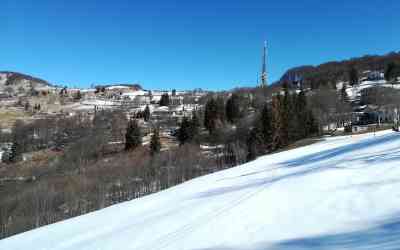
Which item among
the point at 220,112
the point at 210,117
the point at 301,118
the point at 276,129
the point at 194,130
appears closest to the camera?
the point at 276,129

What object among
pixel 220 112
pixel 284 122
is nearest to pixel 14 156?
pixel 220 112

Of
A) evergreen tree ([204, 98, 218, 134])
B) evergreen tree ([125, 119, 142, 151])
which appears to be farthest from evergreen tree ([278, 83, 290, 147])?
evergreen tree ([204, 98, 218, 134])

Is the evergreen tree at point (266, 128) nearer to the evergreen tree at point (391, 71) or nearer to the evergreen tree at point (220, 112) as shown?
the evergreen tree at point (220, 112)

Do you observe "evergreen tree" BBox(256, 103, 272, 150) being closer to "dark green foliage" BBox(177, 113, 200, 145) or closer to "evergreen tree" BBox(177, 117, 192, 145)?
"dark green foliage" BBox(177, 113, 200, 145)

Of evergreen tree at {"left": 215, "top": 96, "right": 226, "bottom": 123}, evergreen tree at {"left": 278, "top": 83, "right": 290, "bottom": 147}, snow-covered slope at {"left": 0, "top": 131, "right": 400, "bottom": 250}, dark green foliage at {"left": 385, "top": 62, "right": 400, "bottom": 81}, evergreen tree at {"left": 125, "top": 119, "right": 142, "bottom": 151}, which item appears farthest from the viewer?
dark green foliage at {"left": 385, "top": 62, "right": 400, "bottom": 81}

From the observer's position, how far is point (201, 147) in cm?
11056

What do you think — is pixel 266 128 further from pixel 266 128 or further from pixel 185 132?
pixel 185 132

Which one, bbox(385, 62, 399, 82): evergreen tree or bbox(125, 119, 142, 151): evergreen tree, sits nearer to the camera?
bbox(125, 119, 142, 151): evergreen tree

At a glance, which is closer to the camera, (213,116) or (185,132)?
(185,132)

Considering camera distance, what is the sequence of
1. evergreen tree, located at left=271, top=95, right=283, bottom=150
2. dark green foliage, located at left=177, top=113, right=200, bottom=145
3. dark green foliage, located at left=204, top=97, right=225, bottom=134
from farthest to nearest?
dark green foliage, located at left=204, top=97, right=225, bottom=134, dark green foliage, located at left=177, top=113, right=200, bottom=145, evergreen tree, located at left=271, top=95, right=283, bottom=150

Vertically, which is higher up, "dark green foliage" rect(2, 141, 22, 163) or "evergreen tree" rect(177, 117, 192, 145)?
"evergreen tree" rect(177, 117, 192, 145)

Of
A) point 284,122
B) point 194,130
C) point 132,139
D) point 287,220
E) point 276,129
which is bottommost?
point 132,139

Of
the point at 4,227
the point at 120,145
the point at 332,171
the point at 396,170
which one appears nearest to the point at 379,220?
the point at 396,170

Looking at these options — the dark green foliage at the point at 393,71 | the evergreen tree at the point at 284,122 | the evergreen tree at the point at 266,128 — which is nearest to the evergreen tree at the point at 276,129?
the evergreen tree at the point at 284,122
